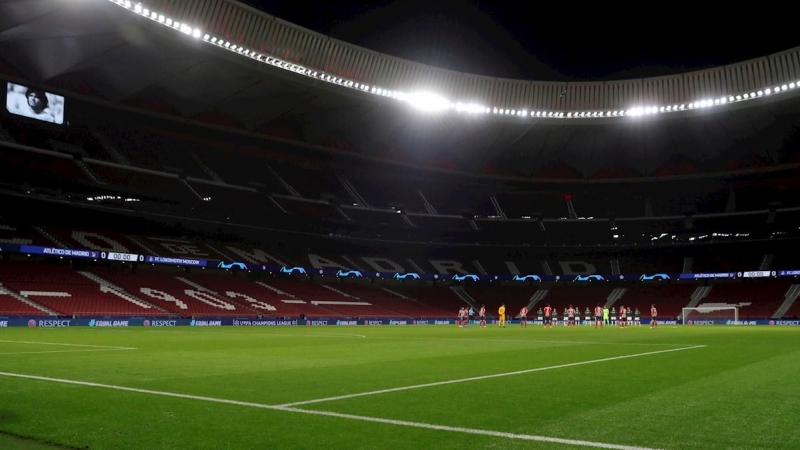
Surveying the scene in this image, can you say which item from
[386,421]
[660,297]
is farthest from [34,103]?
[660,297]

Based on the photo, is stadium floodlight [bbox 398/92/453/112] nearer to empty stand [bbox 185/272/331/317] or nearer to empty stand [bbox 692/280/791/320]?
empty stand [bbox 185/272/331/317]

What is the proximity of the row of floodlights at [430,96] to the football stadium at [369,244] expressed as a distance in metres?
0.25

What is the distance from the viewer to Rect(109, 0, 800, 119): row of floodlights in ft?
123

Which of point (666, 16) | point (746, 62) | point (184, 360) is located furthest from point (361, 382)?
point (746, 62)

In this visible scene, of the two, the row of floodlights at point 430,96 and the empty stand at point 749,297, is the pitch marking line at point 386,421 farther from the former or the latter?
the empty stand at point 749,297

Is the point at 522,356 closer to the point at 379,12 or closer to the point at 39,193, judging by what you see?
the point at 379,12

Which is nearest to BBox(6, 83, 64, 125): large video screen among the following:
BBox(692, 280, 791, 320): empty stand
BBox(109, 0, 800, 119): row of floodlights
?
BBox(109, 0, 800, 119): row of floodlights

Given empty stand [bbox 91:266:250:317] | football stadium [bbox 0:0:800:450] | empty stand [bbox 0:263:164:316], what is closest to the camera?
football stadium [bbox 0:0:800:450]

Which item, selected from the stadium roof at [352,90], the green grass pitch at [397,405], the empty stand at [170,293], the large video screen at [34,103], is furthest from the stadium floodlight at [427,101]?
the green grass pitch at [397,405]

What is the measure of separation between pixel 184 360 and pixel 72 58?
111 feet

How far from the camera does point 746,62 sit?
4631cm

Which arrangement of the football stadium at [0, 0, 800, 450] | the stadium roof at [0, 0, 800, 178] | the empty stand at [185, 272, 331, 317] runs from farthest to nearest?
the empty stand at [185, 272, 331, 317]
the stadium roof at [0, 0, 800, 178]
the football stadium at [0, 0, 800, 450]

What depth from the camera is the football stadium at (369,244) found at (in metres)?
7.34

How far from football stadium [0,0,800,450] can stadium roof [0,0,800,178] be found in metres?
0.23
